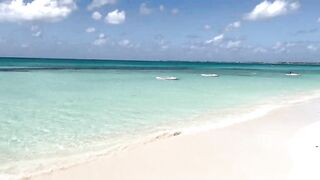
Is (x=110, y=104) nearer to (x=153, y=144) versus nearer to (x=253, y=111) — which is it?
(x=253, y=111)

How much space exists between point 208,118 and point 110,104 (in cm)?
489

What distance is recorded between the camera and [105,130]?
1025 centimetres

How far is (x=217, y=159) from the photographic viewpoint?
300 inches

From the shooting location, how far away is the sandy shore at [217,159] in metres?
6.61

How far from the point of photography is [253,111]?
48.1 ft

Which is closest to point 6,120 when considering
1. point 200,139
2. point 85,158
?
point 85,158

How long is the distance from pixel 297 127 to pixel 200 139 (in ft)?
11.9

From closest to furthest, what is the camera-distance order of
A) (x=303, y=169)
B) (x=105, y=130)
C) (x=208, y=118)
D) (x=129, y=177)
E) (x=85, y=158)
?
1. (x=129, y=177)
2. (x=303, y=169)
3. (x=85, y=158)
4. (x=105, y=130)
5. (x=208, y=118)

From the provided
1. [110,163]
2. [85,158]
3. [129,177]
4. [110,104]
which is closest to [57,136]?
[85,158]

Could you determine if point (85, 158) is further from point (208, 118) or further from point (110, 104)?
point (110, 104)

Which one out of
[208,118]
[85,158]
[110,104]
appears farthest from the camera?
[110,104]

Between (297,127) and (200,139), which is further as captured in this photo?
(297,127)

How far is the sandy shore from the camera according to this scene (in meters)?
6.61

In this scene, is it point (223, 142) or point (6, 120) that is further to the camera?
point (6, 120)
